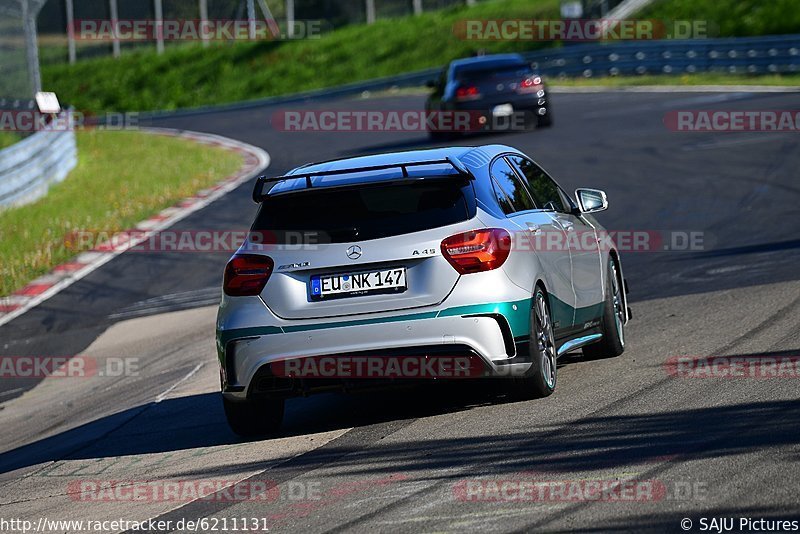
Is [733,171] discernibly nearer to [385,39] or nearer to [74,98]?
[385,39]

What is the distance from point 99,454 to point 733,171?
43.1 ft

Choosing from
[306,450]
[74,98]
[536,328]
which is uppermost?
[536,328]

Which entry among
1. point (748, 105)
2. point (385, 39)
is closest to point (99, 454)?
point (748, 105)

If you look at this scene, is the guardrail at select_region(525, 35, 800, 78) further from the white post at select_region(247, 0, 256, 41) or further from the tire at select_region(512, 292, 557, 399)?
the tire at select_region(512, 292, 557, 399)

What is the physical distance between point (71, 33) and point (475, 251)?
5239 centimetres

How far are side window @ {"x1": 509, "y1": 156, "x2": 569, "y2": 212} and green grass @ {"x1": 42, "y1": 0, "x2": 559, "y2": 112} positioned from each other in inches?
1611

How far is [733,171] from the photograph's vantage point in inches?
770

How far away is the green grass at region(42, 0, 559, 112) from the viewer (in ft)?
172

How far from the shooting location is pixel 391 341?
24.6 feet

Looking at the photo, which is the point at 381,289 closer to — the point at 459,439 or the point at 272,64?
the point at 459,439
